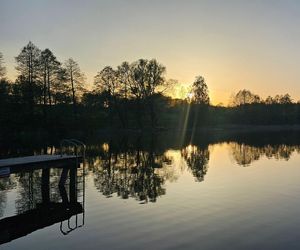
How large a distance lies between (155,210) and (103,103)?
79.7 meters

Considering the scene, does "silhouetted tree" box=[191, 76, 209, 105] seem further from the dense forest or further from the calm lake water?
the calm lake water

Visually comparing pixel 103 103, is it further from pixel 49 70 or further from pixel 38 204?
pixel 38 204

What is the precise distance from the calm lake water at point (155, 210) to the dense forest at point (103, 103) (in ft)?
118

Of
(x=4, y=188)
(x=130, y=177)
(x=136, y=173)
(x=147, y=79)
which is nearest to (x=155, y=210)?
(x=130, y=177)

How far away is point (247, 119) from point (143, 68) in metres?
63.7

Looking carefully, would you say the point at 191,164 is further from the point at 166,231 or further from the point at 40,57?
the point at 40,57

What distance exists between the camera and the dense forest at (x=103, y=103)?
61688 mm

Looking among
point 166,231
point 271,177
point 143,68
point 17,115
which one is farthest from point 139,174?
point 143,68

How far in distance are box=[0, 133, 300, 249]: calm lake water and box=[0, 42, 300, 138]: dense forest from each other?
3605 cm

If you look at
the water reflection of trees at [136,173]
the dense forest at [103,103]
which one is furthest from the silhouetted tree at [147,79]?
the water reflection of trees at [136,173]

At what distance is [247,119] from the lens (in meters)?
143

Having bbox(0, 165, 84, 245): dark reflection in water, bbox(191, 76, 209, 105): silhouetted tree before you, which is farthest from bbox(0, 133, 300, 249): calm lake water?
bbox(191, 76, 209, 105): silhouetted tree

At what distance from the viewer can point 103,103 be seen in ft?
309

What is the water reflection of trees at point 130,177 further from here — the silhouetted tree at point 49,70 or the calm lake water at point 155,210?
the silhouetted tree at point 49,70
